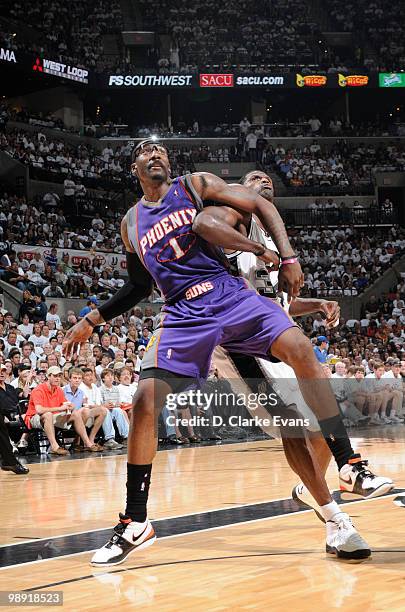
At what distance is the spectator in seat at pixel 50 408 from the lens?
1078 cm

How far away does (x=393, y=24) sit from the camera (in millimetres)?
35344

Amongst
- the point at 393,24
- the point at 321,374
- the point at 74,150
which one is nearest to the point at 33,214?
the point at 74,150

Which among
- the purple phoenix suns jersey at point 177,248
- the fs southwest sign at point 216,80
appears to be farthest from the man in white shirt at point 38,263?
the fs southwest sign at point 216,80

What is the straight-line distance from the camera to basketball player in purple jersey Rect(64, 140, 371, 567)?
13.2 feet

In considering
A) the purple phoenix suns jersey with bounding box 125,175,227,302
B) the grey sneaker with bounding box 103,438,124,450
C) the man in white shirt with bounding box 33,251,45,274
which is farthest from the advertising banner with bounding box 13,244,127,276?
the purple phoenix suns jersey with bounding box 125,175,227,302

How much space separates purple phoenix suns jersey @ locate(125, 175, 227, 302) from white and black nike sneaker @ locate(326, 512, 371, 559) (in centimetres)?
127

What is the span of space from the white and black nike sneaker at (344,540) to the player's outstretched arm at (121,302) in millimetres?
1473

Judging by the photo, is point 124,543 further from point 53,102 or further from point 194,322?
point 53,102

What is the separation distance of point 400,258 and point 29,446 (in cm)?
1703

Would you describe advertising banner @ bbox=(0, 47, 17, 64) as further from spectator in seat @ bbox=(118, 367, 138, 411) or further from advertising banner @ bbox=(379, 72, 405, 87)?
spectator in seat @ bbox=(118, 367, 138, 411)

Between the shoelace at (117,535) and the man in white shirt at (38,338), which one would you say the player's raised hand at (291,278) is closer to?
the shoelace at (117,535)

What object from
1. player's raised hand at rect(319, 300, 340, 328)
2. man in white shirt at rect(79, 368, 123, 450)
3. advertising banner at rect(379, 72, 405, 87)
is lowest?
man in white shirt at rect(79, 368, 123, 450)

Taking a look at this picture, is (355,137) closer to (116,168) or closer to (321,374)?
(116,168)

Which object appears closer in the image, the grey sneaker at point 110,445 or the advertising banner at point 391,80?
the grey sneaker at point 110,445
